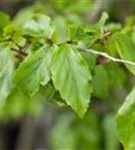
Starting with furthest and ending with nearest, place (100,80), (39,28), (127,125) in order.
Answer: (100,80) < (39,28) < (127,125)

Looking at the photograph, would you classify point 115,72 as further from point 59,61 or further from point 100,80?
point 59,61

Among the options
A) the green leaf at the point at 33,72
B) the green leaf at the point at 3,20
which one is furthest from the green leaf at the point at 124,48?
the green leaf at the point at 3,20

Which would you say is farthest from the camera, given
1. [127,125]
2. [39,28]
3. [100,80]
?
[100,80]

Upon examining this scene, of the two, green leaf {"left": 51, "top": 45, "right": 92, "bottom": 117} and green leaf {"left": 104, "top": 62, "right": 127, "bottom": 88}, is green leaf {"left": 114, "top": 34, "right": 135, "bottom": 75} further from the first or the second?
green leaf {"left": 104, "top": 62, "right": 127, "bottom": 88}

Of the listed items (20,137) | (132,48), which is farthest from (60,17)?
(20,137)

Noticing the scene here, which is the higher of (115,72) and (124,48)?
(124,48)

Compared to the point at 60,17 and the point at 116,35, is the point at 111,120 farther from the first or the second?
the point at 116,35

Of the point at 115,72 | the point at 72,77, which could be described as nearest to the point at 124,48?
the point at 72,77

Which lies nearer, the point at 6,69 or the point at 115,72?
the point at 6,69
